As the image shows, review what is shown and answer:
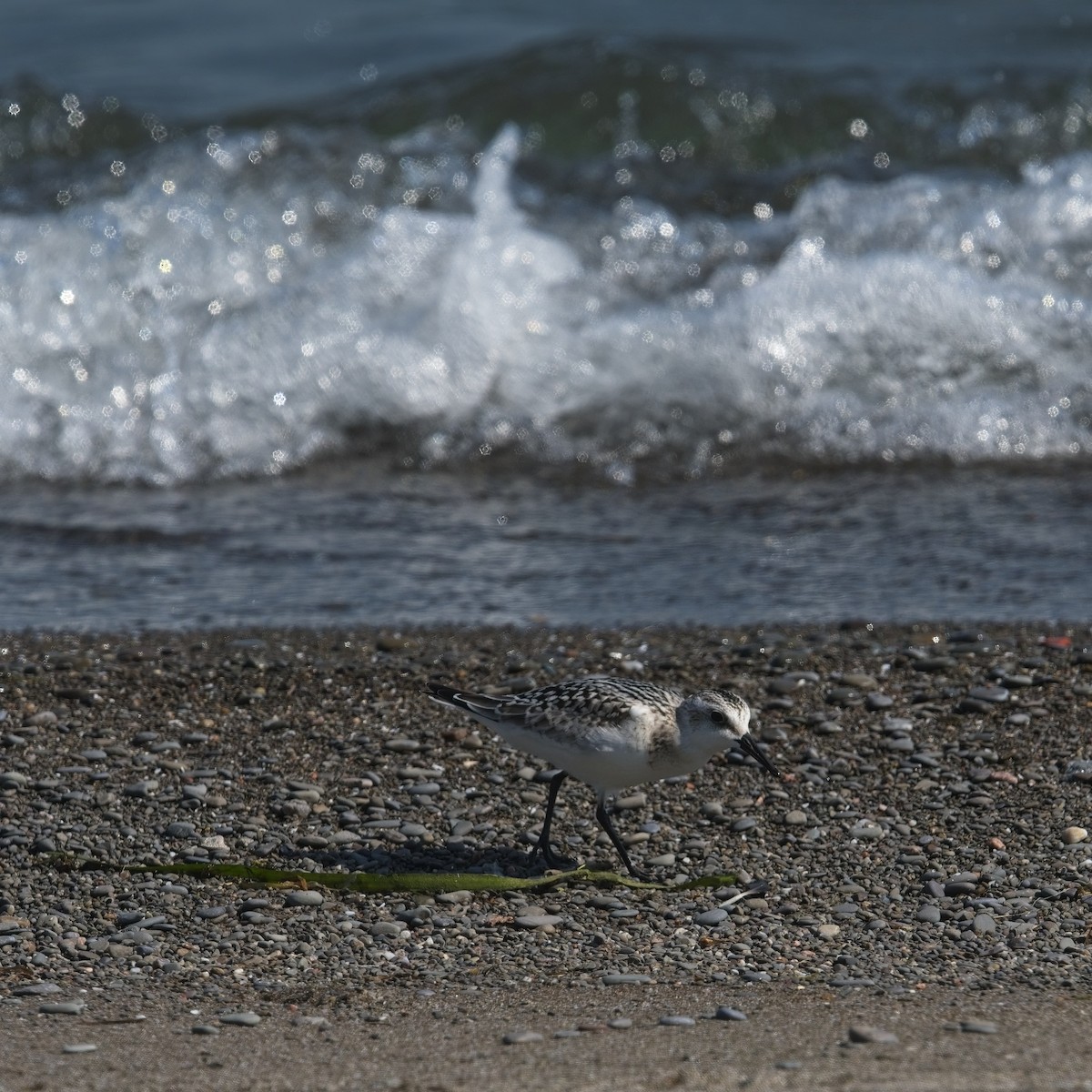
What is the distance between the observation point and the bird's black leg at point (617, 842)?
4.95 metres

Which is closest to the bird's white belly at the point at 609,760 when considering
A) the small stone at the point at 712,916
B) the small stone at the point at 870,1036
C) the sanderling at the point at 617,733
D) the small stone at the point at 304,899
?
the sanderling at the point at 617,733

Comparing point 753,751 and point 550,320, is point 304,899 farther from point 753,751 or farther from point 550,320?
point 550,320

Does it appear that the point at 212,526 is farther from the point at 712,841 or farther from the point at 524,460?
the point at 712,841

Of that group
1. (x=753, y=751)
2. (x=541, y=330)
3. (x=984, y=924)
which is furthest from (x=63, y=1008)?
(x=541, y=330)

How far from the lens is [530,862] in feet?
16.7

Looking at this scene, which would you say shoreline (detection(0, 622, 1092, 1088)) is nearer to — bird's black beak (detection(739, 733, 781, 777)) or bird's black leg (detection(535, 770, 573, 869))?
bird's black leg (detection(535, 770, 573, 869))

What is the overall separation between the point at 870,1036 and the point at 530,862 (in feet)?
5.02

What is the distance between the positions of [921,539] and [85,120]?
28.8ft

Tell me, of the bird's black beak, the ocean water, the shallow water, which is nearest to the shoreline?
the bird's black beak

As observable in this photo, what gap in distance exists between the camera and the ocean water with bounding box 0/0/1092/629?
7.97m

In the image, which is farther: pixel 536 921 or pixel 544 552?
pixel 544 552

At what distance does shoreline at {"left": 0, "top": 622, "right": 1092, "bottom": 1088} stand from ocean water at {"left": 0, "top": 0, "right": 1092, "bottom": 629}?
0.71m

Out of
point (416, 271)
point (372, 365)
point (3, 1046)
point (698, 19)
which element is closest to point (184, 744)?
point (3, 1046)

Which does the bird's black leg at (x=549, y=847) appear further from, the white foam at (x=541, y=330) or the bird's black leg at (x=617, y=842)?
the white foam at (x=541, y=330)
